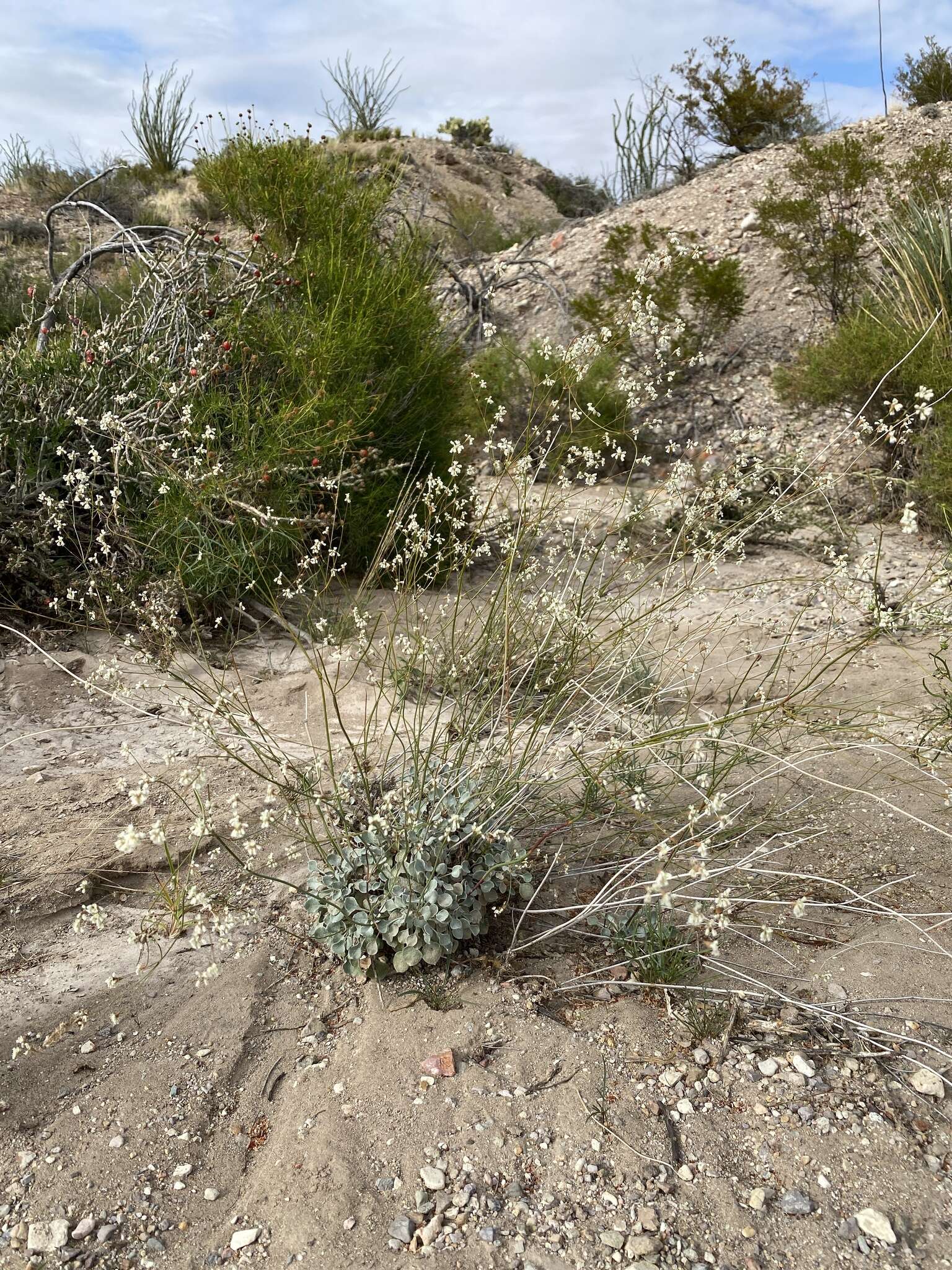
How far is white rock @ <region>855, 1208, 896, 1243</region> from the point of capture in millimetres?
1680

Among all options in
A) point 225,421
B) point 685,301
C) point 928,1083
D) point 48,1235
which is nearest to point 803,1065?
point 928,1083

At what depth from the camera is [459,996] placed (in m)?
2.28

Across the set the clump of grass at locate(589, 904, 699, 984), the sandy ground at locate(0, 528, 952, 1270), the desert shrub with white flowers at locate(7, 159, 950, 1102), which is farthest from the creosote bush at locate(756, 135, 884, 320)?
the clump of grass at locate(589, 904, 699, 984)

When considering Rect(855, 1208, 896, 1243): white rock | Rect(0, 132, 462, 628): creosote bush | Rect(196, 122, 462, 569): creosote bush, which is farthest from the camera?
Rect(196, 122, 462, 569): creosote bush

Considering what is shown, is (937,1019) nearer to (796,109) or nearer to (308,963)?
(308,963)

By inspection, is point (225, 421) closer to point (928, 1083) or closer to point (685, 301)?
point (928, 1083)

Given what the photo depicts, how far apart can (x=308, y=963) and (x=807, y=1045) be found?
1.25 m

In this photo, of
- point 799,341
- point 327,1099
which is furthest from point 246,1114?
point 799,341

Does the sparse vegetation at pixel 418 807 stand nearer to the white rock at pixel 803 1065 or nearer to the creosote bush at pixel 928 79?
the white rock at pixel 803 1065

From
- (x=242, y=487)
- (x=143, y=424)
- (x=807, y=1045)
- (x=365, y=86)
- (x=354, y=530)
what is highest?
(x=365, y=86)

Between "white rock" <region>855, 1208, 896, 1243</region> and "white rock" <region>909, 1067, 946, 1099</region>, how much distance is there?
382mm

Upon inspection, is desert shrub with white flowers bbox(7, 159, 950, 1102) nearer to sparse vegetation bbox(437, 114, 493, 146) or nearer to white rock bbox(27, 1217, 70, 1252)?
white rock bbox(27, 1217, 70, 1252)

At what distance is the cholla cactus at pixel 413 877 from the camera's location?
2262 millimetres

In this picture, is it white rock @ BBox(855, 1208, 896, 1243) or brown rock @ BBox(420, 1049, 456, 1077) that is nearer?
white rock @ BBox(855, 1208, 896, 1243)
